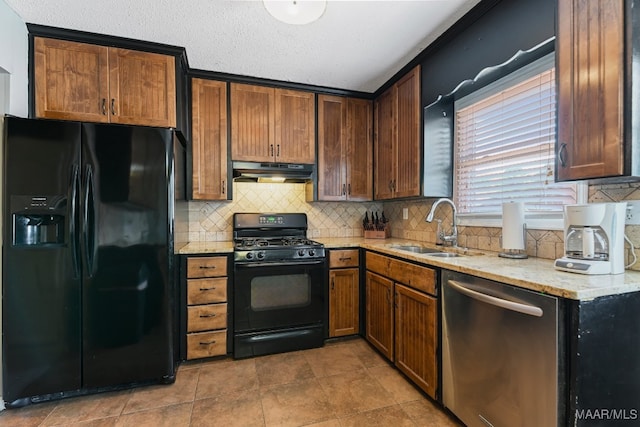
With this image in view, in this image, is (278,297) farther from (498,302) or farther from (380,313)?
(498,302)

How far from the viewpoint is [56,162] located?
1.83m

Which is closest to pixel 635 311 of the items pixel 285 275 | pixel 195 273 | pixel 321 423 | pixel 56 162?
pixel 321 423

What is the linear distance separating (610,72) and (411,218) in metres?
1.96

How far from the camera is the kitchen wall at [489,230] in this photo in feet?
4.54

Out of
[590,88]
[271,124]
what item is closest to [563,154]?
[590,88]

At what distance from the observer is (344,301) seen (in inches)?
107

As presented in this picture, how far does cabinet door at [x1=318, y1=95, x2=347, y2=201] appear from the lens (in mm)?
3020

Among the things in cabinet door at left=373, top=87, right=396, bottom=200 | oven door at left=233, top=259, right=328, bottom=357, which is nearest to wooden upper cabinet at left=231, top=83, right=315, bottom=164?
cabinet door at left=373, top=87, right=396, bottom=200

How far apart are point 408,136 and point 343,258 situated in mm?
1243

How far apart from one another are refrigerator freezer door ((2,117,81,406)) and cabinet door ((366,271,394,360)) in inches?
83.4

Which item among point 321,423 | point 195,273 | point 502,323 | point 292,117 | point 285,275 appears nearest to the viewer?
point 502,323

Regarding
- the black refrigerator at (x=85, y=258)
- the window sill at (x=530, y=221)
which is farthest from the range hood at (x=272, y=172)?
the window sill at (x=530, y=221)

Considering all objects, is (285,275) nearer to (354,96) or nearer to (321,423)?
(321,423)

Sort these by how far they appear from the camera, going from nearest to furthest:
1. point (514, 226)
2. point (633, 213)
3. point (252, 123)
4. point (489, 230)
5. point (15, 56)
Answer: point (633, 213), point (514, 226), point (15, 56), point (489, 230), point (252, 123)
